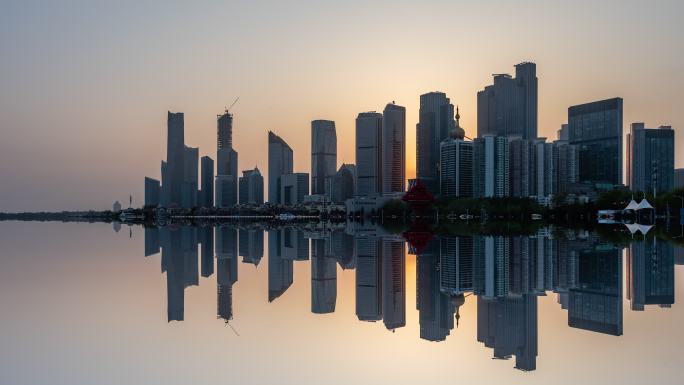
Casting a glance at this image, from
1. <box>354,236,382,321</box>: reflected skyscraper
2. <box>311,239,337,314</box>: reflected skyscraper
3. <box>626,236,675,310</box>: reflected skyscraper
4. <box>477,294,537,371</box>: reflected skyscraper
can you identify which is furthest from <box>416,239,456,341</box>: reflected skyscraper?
<box>626,236,675,310</box>: reflected skyscraper

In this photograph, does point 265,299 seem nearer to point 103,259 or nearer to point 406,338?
point 406,338

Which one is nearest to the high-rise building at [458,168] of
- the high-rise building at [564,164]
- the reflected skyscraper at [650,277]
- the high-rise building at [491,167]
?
the high-rise building at [491,167]

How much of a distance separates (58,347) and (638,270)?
59.4 feet

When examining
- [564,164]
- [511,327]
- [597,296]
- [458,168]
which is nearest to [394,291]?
[597,296]

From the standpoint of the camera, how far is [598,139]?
188000 millimetres

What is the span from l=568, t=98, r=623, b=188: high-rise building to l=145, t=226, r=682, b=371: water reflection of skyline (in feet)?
546

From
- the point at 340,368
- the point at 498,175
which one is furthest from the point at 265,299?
the point at 498,175

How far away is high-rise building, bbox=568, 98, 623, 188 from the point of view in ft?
595

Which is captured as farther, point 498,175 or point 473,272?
point 498,175

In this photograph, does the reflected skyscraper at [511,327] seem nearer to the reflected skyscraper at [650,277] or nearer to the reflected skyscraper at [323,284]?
the reflected skyscraper at [650,277]

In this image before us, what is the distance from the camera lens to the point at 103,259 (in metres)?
29.1

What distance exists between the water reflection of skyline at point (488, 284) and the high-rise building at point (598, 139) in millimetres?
166571

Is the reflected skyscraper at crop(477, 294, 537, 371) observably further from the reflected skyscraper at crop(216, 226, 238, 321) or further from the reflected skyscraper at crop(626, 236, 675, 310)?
the reflected skyscraper at crop(216, 226, 238, 321)

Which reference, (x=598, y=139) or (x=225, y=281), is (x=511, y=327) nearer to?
(x=225, y=281)
